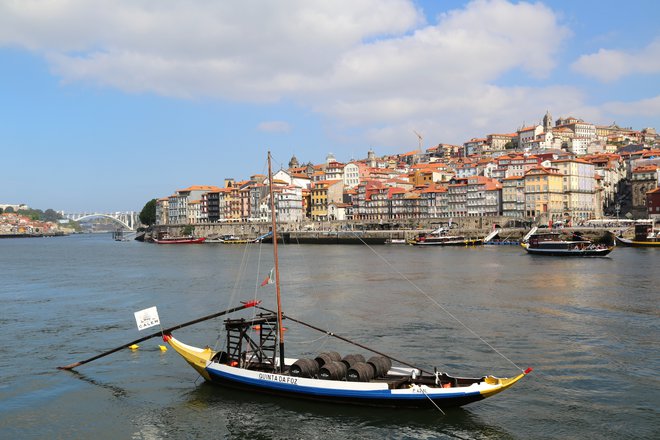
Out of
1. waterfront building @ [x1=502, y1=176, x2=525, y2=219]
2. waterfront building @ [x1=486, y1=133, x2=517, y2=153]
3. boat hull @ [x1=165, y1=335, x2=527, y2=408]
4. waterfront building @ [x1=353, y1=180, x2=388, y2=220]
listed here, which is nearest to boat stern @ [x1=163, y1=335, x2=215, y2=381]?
boat hull @ [x1=165, y1=335, x2=527, y2=408]

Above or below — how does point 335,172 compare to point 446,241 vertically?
above

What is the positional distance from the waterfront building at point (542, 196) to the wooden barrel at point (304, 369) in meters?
107

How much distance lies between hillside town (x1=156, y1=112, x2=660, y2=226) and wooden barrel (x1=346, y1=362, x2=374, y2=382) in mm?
103219

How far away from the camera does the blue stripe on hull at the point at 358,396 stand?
17.5m

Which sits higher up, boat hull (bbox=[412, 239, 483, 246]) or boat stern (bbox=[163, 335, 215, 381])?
boat hull (bbox=[412, 239, 483, 246])

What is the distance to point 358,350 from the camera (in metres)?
25.1

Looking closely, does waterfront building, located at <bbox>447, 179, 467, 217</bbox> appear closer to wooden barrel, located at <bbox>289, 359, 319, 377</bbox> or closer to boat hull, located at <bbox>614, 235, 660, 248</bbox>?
boat hull, located at <bbox>614, 235, 660, 248</bbox>

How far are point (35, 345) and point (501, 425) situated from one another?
20.0 meters

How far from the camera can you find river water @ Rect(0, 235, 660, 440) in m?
17.4

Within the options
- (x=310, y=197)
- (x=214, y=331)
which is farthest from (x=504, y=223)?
(x=214, y=331)

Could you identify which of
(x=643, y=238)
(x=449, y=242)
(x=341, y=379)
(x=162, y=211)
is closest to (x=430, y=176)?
(x=449, y=242)

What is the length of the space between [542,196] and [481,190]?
1276 centimetres

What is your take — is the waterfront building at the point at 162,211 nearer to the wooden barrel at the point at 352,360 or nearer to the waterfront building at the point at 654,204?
the waterfront building at the point at 654,204

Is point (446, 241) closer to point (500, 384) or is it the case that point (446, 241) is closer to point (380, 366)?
point (380, 366)
